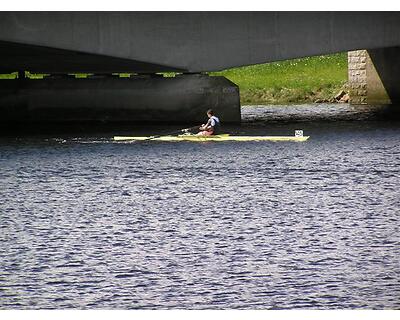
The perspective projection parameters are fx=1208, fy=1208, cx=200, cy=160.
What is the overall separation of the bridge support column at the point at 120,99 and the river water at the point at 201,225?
31.0 ft

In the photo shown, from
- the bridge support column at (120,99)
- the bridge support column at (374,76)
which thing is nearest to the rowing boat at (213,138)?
the bridge support column at (120,99)

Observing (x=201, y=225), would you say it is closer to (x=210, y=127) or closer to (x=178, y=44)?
(x=210, y=127)

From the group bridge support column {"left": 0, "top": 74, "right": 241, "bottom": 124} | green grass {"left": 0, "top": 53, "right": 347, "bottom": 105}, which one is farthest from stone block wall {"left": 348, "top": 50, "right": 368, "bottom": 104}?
bridge support column {"left": 0, "top": 74, "right": 241, "bottom": 124}

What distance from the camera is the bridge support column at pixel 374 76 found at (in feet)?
243

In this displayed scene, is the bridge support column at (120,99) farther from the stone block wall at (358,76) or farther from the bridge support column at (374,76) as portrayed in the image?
the stone block wall at (358,76)

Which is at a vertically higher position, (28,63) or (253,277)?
(28,63)

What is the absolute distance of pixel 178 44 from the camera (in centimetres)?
5903

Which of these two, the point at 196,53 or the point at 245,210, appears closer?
the point at 245,210

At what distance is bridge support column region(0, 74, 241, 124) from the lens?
2468 inches

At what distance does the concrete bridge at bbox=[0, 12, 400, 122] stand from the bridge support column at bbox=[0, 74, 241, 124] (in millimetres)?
60

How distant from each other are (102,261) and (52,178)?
16.5 m

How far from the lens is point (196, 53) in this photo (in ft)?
194

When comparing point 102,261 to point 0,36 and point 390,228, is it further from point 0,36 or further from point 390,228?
point 0,36
